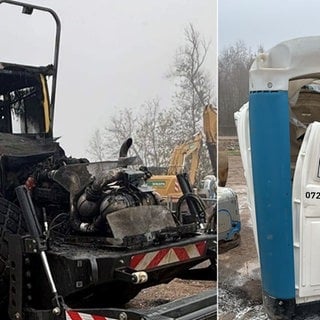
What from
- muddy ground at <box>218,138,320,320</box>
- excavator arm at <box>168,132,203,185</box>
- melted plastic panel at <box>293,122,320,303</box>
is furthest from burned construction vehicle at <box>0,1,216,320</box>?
excavator arm at <box>168,132,203,185</box>

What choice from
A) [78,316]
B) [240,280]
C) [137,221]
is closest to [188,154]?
[240,280]

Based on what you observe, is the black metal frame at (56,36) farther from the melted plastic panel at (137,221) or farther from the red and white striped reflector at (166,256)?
the red and white striped reflector at (166,256)

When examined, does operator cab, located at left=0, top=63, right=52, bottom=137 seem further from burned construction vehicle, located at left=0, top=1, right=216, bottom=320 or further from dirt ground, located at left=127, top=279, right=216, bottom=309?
dirt ground, located at left=127, top=279, right=216, bottom=309

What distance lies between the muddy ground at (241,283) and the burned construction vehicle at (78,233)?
389mm

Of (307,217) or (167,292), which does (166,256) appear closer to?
(307,217)

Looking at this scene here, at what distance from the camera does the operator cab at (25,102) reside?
4.14 m

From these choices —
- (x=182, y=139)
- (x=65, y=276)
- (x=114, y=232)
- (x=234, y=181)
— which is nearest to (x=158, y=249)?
(x=114, y=232)

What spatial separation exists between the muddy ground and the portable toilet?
7.4 inches

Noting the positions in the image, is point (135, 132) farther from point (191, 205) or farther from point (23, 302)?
point (23, 302)

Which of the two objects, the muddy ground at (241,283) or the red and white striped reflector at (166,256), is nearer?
the red and white striped reflector at (166,256)

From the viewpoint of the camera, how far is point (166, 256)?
338 centimetres

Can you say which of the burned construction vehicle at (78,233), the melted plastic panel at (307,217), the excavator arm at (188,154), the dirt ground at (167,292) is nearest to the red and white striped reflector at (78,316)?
the burned construction vehicle at (78,233)

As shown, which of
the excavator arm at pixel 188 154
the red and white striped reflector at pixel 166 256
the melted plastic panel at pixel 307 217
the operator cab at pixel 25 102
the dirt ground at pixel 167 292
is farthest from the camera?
the excavator arm at pixel 188 154

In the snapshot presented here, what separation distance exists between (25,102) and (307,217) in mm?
2264
